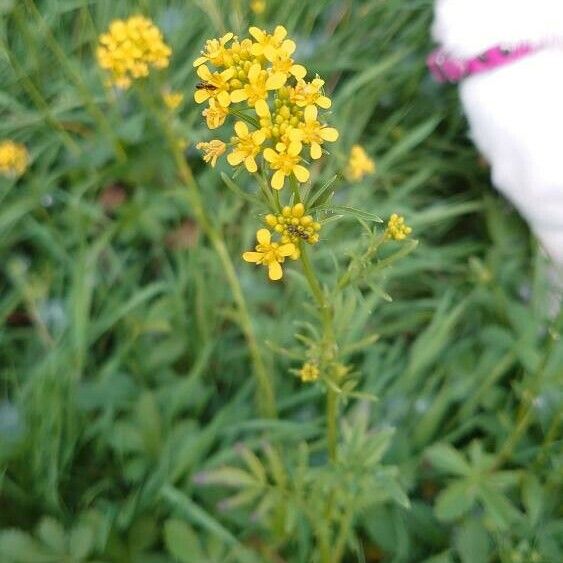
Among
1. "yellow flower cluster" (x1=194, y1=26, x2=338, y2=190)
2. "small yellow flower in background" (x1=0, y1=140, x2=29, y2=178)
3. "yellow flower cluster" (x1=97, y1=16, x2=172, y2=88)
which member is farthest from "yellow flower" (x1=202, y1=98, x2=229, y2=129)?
"small yellow flower in background" (x1=0, y1=140, x2=29, y2=178)

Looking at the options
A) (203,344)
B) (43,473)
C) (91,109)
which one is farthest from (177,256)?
(43,473)

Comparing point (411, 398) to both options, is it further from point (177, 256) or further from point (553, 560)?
point (177, 256)

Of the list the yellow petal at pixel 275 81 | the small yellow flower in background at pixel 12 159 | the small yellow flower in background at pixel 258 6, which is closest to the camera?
the yellow petal at pixel 275 81

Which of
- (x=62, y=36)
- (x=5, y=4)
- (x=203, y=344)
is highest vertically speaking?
(x=62, y=36)

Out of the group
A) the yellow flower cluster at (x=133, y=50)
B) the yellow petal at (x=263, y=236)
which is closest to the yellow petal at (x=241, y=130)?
the yellow petal at (x=263, y=236)

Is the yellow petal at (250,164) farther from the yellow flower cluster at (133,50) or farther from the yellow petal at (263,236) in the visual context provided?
the yellow flower cluster at (133,50)

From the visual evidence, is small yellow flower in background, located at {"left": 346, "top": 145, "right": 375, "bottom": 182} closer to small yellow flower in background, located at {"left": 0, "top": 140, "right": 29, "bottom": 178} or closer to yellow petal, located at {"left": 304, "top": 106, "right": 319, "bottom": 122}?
small yellow flower in background, located at {"left": 0, "top": 140, "right": 29, "bottom": 178}
